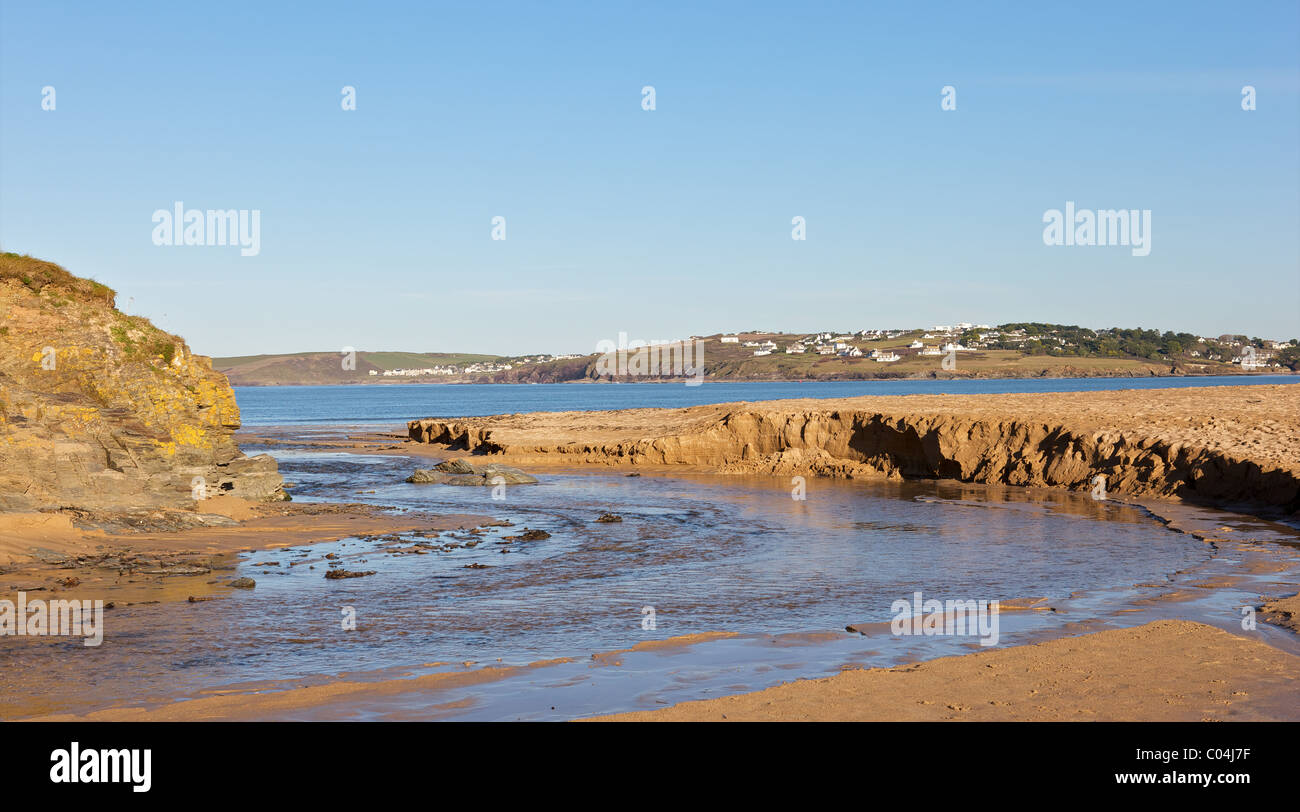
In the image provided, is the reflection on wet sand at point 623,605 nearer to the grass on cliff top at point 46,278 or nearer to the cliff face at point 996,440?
the cliff face at point 996,440

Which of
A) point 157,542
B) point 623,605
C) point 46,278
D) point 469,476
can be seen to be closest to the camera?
point 623,605

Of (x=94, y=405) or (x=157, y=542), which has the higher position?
(x=94, y=405)

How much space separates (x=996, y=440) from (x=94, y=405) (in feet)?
83.3

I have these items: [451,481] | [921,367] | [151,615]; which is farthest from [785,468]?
[921,367]

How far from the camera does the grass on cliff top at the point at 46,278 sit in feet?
67.3

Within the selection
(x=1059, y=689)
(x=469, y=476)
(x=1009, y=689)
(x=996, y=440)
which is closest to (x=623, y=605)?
(x=1009, y=689)

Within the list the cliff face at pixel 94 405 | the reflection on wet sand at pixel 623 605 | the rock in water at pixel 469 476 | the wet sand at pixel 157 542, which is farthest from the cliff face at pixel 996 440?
the cliff face at pixel 94 405

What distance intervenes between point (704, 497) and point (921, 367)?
174 metres

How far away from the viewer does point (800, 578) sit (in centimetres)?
1609

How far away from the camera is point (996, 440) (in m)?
31.6

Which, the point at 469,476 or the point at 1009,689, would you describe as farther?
the point at 469,476

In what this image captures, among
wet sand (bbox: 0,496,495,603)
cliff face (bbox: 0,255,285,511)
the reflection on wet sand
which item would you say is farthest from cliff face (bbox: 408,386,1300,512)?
cliff face (bbox: 0,255,285,511)

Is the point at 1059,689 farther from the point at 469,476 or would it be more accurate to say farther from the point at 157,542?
the point at 469,476
